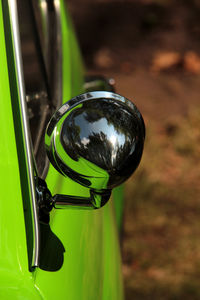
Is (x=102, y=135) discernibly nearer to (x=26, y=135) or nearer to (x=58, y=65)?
(x=26, y=135)

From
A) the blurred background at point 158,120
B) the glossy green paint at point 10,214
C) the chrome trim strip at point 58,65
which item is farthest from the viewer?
the blurred background at point 158,120

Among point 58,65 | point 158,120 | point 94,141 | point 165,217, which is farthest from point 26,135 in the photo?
point 158,120

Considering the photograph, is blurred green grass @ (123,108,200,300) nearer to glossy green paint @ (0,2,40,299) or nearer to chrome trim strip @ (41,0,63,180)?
chrome trim strip @ (41,0,63,180)

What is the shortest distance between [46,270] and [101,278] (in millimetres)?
381

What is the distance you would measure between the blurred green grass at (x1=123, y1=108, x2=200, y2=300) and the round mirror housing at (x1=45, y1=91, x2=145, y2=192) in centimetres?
192

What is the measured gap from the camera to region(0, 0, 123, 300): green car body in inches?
46.7

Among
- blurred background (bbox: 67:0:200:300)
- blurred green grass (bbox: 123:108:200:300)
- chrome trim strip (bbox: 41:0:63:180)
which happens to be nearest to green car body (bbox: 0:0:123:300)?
chrome trim strip (bbox: 41:0:63:180)

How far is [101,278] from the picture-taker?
159 cm

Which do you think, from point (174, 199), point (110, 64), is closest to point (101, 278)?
point (174, 199)

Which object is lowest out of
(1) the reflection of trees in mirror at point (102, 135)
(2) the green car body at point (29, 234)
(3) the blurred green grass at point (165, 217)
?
(3) the blurred green grass at point (165, 217)

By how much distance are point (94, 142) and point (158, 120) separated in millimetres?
3798

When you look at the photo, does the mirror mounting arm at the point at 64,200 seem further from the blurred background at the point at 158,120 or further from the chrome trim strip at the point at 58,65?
the blurred background at the point at 158,120

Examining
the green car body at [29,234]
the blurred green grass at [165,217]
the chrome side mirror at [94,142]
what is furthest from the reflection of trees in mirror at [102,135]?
the blurred green grass at [165,217]

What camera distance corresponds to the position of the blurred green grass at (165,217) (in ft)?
10.5
